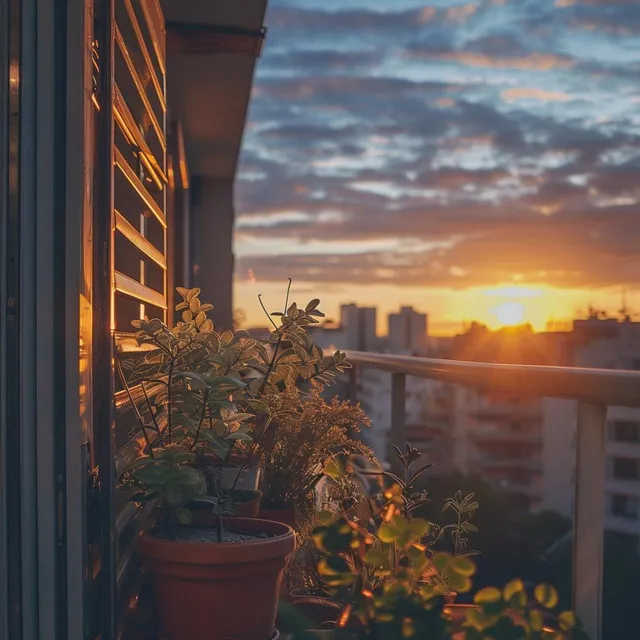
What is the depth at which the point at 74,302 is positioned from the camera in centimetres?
132

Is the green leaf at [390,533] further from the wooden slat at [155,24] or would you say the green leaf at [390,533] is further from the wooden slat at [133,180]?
the wooden slat at [155,24]

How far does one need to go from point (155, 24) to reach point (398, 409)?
4.70ft

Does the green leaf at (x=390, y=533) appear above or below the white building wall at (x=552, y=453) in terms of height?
above

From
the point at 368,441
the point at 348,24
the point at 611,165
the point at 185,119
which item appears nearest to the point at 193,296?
the point at 368,441

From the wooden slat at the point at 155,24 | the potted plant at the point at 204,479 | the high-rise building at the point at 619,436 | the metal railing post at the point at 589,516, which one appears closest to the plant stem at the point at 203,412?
A: the potted plant at the point at 204,479

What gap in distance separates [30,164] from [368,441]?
1.88m

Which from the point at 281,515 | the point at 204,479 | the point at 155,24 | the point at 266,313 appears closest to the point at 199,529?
the point at 204,479

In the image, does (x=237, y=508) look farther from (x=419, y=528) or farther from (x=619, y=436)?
(x=619, y=436)

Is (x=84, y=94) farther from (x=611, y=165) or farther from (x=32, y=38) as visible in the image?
(x=611, y=165)

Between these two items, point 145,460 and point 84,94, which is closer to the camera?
point 84,94

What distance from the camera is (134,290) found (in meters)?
1.96

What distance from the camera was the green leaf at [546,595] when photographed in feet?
3.03

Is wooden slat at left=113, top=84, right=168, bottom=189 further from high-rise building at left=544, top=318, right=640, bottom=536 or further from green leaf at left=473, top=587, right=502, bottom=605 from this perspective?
high-rise building at left=544, top=318, right=640, bottom=536

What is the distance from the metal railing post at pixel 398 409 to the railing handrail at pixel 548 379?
1.13 ft
